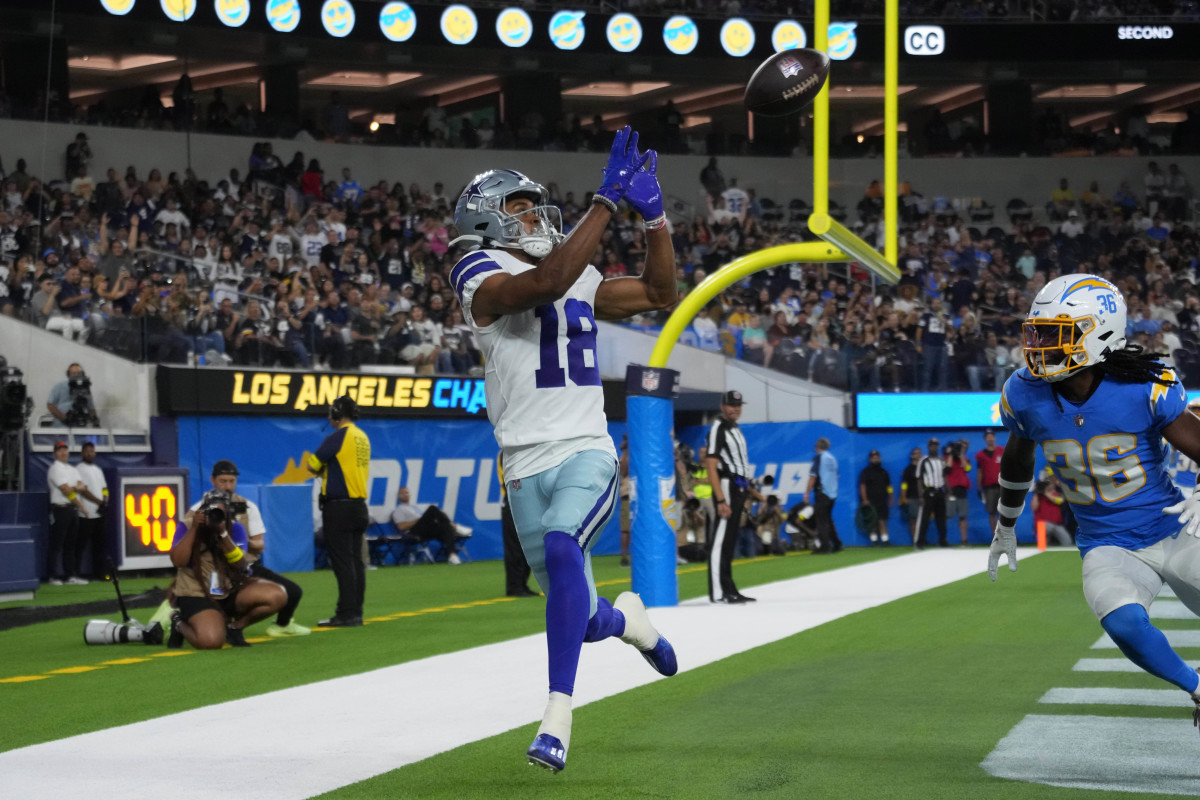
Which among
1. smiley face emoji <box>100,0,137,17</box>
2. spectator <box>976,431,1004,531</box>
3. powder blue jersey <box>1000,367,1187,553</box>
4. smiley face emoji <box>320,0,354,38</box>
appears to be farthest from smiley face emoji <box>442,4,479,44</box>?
powder blue jersey <box>1000,367,1187,553</box>

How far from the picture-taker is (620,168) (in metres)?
4.85

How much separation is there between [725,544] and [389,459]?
8.76 meters

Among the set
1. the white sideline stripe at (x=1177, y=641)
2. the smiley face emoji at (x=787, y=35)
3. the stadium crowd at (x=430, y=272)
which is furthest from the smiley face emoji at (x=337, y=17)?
the white sideline stripe at (x=1177, y=641)

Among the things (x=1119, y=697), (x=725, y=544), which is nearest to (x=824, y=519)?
(x=725, y=544)

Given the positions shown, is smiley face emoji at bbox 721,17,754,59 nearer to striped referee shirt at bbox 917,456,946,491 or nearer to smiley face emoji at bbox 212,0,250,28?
smiley face emoji at bbox 212,0,250,28

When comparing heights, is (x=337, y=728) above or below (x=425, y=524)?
above

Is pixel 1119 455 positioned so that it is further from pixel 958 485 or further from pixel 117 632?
pixel 958 485

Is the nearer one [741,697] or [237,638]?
[741,697]

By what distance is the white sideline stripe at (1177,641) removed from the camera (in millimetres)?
8328

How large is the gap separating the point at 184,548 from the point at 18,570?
408 centimetres

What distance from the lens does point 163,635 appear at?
30.8 feet

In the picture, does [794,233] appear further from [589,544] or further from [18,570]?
[589,544]

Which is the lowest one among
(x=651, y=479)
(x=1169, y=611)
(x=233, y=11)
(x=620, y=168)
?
(x=1169, y=611)

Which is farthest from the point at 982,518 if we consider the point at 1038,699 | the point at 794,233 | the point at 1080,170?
the point at 1038,699
